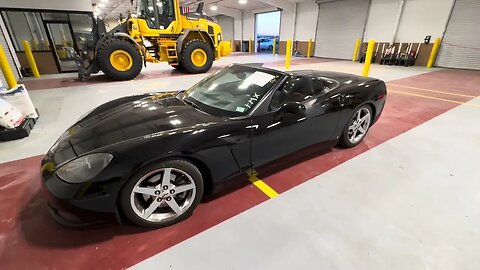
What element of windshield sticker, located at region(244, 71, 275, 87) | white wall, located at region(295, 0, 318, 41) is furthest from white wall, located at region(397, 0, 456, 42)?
windshield sticker, located at region(244, 71, 275, 87)

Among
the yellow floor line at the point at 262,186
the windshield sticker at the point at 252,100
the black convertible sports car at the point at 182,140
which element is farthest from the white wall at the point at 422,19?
the yellow floor line at the point at 262,186

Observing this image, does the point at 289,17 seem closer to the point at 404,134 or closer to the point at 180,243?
the point at 404,134

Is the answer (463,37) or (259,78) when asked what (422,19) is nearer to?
(463,37)

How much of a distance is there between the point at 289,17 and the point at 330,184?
16.5 metres

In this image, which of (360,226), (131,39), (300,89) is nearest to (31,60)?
(131,39)

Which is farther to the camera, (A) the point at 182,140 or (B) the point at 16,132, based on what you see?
(B) the point at 16,132

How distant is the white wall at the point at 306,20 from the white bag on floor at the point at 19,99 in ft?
48.6

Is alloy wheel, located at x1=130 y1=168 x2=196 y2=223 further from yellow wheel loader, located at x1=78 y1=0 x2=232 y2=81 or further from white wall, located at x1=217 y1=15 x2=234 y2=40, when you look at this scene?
white wall, located at x1=217 y1=15 x2=234 y2=40

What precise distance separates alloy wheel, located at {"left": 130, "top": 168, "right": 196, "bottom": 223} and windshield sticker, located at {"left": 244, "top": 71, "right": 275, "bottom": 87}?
3.43 feet

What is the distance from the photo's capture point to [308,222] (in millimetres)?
1699

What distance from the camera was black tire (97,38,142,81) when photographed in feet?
20.8

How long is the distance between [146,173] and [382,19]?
13.6 metres

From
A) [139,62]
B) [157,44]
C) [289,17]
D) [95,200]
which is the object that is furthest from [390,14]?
[95,200]

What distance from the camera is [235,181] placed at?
1.88 meters
